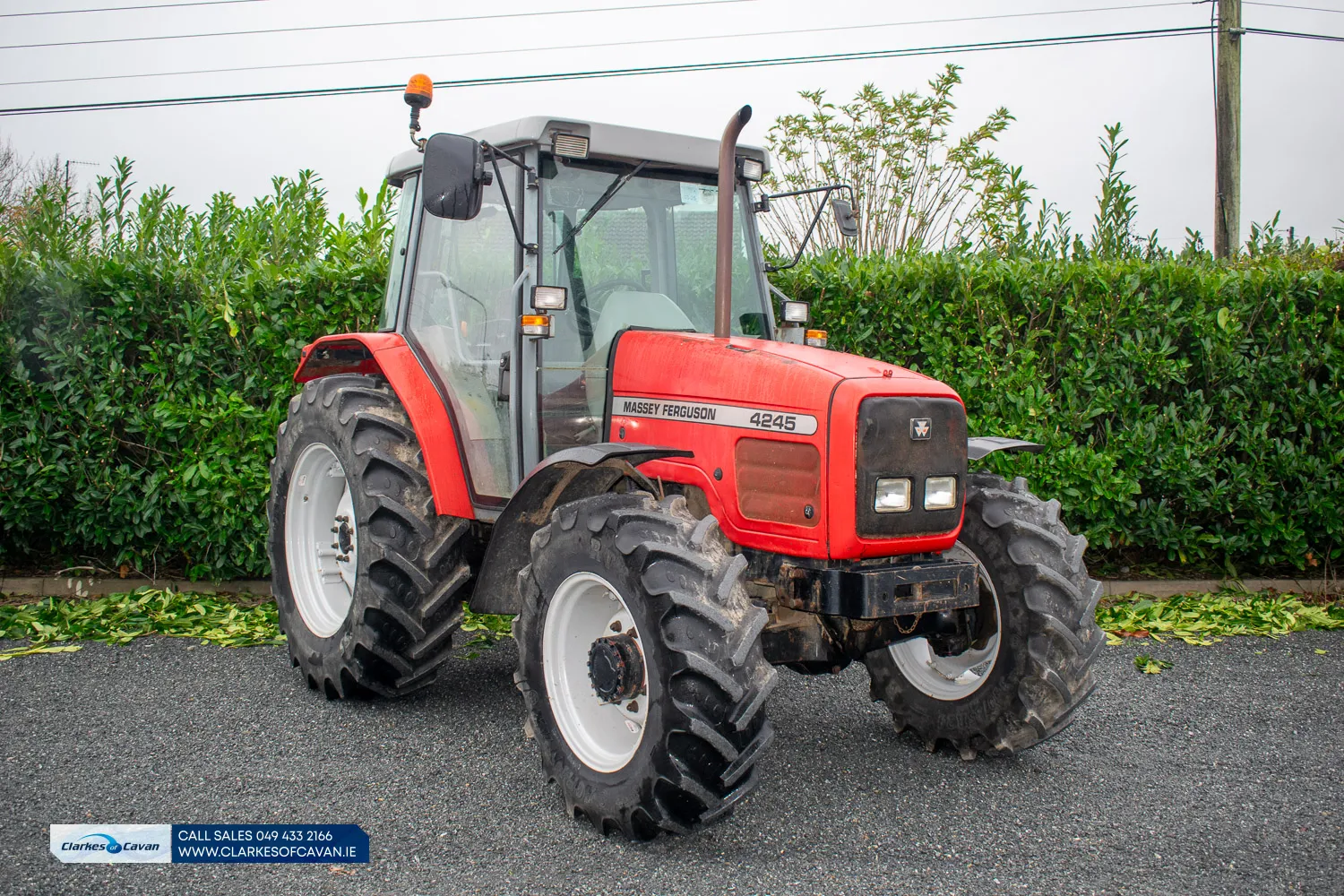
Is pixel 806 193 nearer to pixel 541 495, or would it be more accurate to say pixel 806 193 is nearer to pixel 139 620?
pixel 541 495

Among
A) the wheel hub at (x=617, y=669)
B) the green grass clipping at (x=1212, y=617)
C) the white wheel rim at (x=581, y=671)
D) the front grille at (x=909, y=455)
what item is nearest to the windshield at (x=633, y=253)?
the white wheel rim at (x=581, y=671)

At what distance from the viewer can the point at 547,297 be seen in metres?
3.86

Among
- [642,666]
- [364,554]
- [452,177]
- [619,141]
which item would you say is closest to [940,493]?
[642,666]

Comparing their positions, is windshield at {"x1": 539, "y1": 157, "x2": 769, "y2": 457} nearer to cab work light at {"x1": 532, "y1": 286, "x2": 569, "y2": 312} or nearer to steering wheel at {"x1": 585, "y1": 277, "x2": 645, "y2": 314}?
steering wheel at {"x1": 585, "y1": 277, "x2": 645, "y2": 314}

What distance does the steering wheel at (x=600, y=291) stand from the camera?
13.7ft

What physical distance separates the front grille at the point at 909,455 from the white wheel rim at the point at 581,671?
0.88 m

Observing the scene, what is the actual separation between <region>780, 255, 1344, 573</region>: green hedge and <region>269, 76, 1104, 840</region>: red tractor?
7.33 feet

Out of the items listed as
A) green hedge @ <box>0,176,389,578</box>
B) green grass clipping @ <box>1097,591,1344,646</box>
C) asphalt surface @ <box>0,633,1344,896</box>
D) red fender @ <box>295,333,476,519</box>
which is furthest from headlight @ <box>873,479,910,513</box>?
green hedge @ <box>0,176,389,578</box>

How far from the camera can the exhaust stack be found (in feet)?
11.8

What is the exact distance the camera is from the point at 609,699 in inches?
133

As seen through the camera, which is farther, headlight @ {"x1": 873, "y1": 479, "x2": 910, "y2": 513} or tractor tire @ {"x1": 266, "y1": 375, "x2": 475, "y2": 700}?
tractor tire @ {"x1": 266, "y1": 375, "x2": 475, "y2": 700}

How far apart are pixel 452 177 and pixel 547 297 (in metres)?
0.53

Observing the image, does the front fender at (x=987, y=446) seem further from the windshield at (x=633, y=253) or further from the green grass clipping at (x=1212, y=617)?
Result: the green grass clipping at (x=1212, y=617)

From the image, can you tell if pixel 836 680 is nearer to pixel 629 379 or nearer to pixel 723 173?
pixel 629 379
